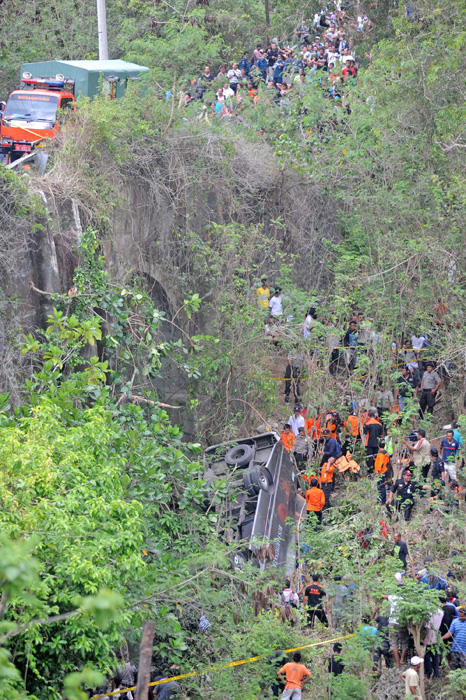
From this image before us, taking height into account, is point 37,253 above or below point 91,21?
below

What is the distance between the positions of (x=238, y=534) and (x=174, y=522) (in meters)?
1.62

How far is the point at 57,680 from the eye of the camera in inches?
299

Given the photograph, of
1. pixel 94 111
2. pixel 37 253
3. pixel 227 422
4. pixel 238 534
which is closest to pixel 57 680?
pixel 238 534

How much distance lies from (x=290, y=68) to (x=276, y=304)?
9607 millimetres

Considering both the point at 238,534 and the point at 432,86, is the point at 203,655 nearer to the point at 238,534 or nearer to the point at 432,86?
the point at 238,534

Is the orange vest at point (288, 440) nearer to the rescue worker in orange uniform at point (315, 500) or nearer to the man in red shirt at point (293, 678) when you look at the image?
the rescue worker in orange uniform at point (315, 500)

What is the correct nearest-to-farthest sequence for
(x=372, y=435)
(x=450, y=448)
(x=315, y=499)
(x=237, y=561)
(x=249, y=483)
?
(x=237, y=561) < (x=249, y=483) < (x=315, y=499) < (x=450, y=448) < (x=372, y=435)

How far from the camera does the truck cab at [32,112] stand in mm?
17267

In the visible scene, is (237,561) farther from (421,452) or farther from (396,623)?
(421,452)

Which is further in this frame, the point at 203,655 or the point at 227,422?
the point at 227,422

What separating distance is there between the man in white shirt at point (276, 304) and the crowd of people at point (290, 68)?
18.8ft

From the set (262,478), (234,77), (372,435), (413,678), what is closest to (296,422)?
(372,435)

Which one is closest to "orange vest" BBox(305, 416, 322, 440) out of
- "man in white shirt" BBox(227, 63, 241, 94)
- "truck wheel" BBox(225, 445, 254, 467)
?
"truck wheel" BBox(225, 445, 254, 467)

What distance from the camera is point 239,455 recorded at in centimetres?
1424
